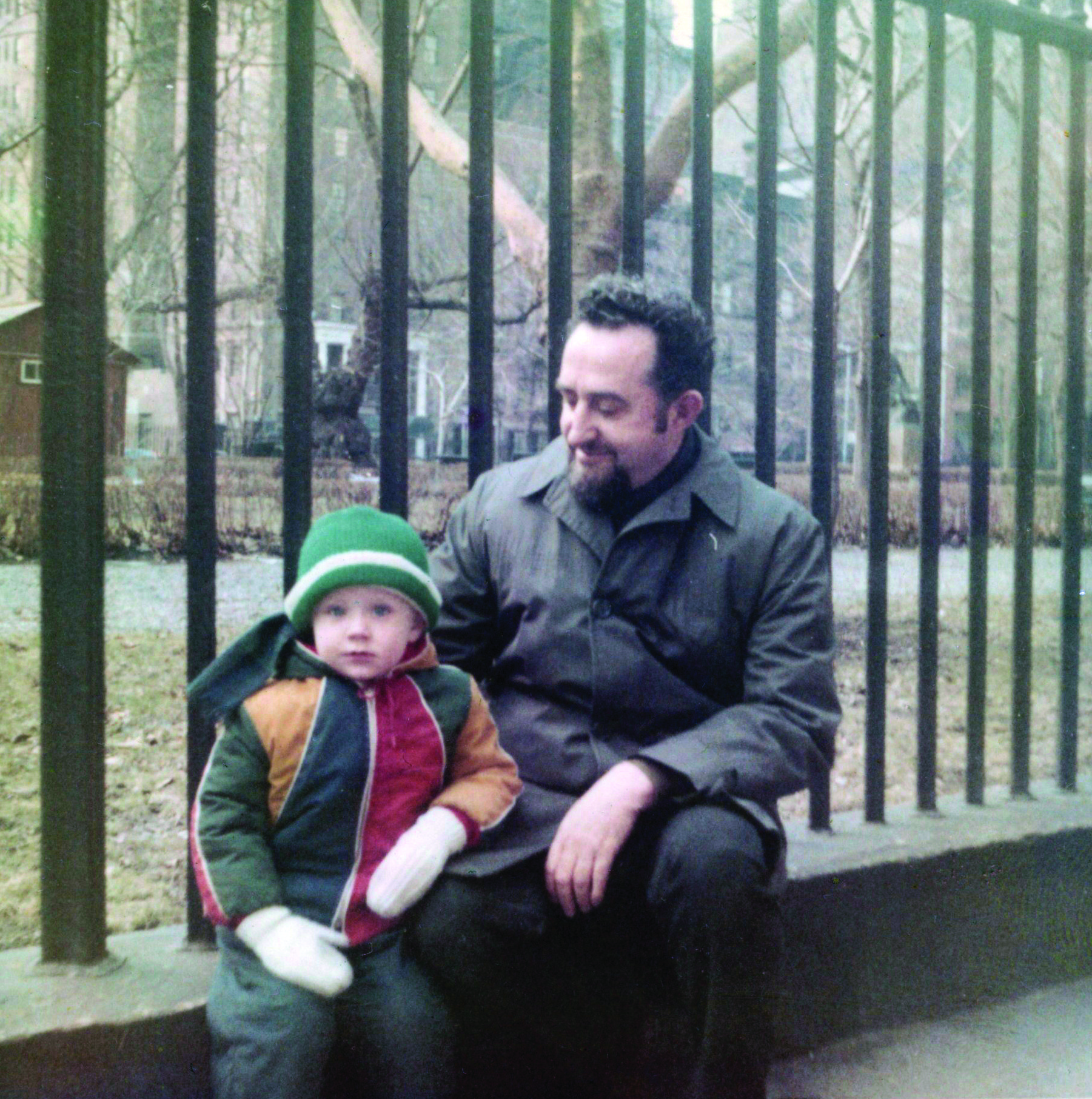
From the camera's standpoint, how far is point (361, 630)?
6.33 ft

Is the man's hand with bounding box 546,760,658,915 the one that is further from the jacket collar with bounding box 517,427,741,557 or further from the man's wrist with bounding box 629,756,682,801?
the jacket collar with bounding box 517,427,741,557

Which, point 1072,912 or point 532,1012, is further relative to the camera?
point 1072,912

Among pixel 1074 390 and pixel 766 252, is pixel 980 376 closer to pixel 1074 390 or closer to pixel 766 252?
pixel 1074 390

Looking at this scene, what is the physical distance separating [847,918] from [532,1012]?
2.90 ft

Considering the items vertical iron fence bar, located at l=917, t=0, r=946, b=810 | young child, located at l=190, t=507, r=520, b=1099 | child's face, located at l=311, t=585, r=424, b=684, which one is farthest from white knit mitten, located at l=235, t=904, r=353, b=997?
vertical iron fence bar, located at l=917, t=0, r=946, b=810

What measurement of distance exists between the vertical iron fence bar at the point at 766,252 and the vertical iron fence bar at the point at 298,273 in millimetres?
1064

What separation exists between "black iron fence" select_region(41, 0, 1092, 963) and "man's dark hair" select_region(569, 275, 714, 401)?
0.13 metres

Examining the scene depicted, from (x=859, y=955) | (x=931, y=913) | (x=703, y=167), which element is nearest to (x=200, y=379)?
(x=703, y=167)

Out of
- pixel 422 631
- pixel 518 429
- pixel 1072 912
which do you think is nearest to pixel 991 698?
pixel 518 429

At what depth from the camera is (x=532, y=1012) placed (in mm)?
2234

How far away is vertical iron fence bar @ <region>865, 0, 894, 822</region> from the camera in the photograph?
288cm

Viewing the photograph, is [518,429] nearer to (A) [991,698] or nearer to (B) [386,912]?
(A) [991,698]

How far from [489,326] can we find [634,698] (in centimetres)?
80

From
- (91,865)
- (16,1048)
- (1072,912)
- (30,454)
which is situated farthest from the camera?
(1072,912)
